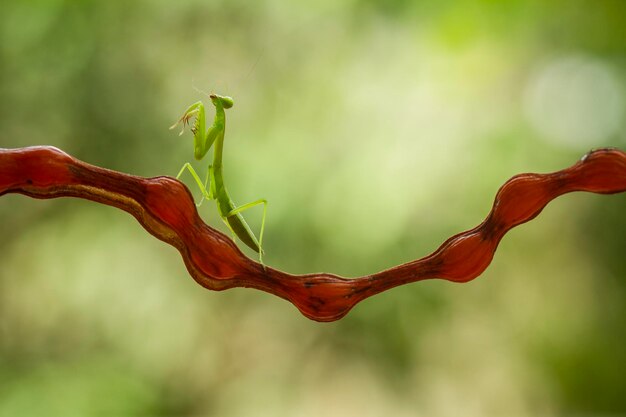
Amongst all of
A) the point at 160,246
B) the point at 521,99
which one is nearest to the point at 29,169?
the point at 160,246

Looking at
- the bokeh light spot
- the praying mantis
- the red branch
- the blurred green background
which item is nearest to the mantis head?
the praying mantis

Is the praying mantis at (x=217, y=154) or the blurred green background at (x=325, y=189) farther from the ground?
the blurred green background at (x=325, y=189)

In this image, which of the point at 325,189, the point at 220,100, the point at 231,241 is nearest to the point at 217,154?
the point at 220,100

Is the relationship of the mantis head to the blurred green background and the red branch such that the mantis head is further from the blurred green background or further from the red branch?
the blurred green background

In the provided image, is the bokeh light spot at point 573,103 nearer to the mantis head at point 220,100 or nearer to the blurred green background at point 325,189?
the blurred green background at point 325,189

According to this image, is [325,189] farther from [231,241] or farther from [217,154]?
[231,241]

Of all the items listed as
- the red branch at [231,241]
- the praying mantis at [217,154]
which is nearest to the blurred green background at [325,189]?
the praying mantis at [217,154]
